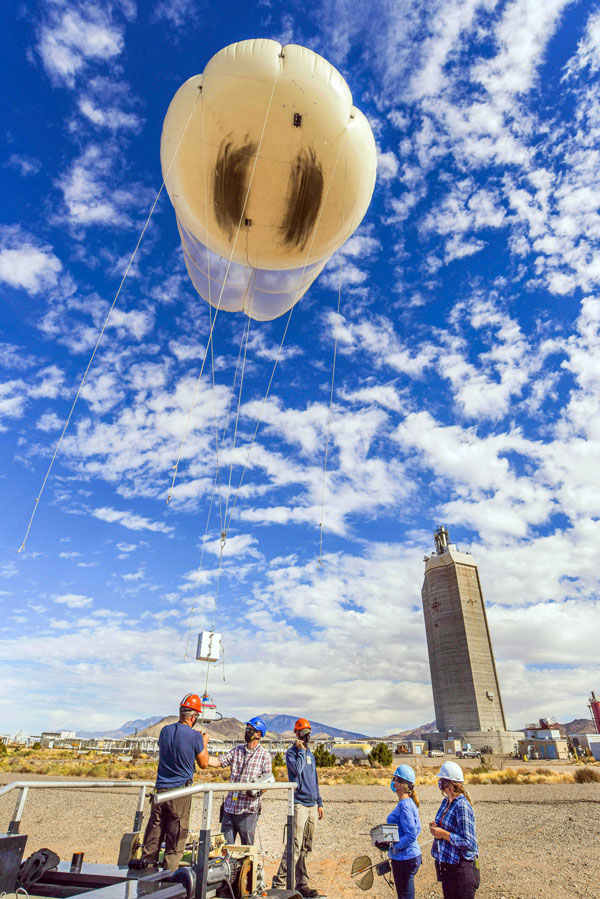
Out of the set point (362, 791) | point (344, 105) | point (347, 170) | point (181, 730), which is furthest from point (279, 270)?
point (362, 791)

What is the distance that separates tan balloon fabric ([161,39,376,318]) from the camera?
7.52m

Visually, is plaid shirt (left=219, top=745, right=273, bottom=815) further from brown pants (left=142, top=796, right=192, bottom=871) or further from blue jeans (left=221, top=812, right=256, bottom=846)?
brown pants (left=142, top=796, right=192, bottom=871)

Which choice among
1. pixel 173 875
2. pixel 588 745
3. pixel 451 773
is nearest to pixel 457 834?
pixel 451 773

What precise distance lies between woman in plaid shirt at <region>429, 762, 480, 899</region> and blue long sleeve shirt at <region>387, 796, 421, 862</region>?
0.45 m

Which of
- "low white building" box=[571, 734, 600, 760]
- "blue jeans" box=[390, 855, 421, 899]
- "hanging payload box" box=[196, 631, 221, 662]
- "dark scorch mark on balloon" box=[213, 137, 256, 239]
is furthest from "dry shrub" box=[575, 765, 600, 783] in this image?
"low white building" box=[571, 734, 600, 760]

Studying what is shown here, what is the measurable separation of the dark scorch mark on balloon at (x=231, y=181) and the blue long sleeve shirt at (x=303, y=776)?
8174 mm

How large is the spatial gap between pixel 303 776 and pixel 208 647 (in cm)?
297

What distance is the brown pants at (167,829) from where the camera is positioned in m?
4.70

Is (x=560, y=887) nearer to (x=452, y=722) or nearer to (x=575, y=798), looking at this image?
(x=575, y=798)

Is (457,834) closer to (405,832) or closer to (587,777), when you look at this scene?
(405,832)

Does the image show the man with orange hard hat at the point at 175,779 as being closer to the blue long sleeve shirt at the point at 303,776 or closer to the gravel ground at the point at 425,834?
the gravel ground at the point at 425,834

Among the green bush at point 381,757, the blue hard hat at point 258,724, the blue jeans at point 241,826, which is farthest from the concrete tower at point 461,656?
the blue jeans at point 241,826

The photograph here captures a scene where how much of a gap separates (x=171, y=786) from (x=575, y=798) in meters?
17.6

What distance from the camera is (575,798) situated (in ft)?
54.4
